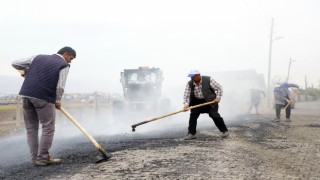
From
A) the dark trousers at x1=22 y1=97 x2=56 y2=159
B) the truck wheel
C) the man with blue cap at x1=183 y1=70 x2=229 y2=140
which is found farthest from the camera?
the truck wheel

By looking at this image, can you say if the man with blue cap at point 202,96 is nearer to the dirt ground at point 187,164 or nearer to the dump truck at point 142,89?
the dirt ground at point 187,164

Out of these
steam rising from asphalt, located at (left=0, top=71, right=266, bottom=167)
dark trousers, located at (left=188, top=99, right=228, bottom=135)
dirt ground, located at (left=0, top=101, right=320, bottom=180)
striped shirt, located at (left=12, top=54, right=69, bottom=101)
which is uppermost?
striped shirt, located at (left=12, top=54, right=69, bottom=101)

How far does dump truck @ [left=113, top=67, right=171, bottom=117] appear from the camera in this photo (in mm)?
14945

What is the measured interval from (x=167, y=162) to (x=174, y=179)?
0.81 m

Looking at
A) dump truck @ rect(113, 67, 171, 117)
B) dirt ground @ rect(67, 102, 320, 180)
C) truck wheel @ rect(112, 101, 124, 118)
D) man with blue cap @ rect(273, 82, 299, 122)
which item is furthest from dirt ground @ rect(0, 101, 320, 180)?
dump truck @ rect(113, 67, 171, 117)

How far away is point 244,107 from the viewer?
961 inches

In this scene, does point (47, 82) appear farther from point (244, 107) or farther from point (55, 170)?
point (244, 107)

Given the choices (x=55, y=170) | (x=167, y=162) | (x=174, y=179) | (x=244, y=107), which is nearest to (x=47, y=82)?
(x=55, y=170)

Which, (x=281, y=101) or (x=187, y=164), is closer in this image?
(x=187, y=164)

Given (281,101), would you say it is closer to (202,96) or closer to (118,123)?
(118,123)

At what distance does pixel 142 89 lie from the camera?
15.2 metres

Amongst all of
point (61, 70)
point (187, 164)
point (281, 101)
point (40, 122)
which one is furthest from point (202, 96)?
point (281, 101)

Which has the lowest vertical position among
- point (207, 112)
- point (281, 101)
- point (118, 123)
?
point (118, 123)

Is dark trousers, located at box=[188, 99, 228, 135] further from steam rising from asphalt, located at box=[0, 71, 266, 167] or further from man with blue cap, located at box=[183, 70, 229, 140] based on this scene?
steam rising from asphalt, located at box=[0, 71, 266, 167]
